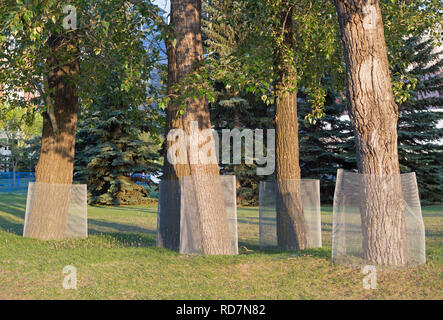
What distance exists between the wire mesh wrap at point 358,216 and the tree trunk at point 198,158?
2593 mm

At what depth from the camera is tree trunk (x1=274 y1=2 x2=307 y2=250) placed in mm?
11344

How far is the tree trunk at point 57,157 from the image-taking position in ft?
43.3

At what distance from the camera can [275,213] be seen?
11711mm

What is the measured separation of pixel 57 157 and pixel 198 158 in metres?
5.35

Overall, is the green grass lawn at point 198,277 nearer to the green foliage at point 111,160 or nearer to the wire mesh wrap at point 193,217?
the wire mesh wrap at point 193,217

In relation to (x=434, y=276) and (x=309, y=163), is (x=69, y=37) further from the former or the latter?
(x=309, y=163)

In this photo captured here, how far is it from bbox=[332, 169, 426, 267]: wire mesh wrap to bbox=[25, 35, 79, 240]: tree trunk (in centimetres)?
798

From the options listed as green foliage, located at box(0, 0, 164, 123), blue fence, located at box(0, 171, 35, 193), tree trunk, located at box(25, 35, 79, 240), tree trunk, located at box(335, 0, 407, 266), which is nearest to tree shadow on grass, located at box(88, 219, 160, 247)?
tree trunk, located at box(25, 35, 79, 240)

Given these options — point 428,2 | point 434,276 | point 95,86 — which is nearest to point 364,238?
point 434,276

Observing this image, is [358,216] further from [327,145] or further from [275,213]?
[327,145]

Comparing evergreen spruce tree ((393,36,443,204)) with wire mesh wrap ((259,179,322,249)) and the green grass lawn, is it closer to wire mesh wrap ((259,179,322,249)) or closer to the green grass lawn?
wire mesh wrap ((259,179,322,249))

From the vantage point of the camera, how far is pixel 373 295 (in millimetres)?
6281

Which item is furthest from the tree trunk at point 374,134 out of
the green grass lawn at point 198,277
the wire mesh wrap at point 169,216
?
the wire mesh wrap at point 169,216

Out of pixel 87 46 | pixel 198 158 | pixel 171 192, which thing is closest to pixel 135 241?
pixel 171 192
